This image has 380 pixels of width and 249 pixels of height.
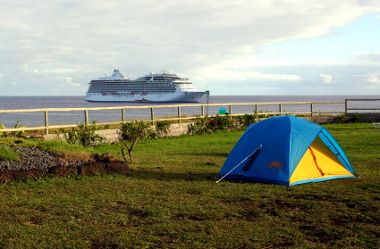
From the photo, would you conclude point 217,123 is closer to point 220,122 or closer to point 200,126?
point 220,122

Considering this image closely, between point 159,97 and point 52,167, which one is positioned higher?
point 159,97

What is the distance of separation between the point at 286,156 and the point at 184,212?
281cm

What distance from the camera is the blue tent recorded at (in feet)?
30.1

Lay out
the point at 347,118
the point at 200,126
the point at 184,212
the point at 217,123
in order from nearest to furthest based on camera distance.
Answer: the point at 184,212 → the point at 200,126 → the point at 217,123 → the point at 347,118

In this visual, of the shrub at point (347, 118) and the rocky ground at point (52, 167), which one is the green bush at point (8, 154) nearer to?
the rocky ground at point (52, 167)

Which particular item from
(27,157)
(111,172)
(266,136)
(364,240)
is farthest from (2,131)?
(364,240)

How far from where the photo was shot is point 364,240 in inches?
225

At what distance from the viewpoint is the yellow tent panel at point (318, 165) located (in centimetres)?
923

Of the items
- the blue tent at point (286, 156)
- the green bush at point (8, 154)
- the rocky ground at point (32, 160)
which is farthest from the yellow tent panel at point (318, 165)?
the green bush at point (8, 154)

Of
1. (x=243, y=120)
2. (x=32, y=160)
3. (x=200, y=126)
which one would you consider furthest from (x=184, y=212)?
(x=243, y=120)

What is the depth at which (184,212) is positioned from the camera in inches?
275

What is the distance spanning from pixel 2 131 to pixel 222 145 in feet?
20.6

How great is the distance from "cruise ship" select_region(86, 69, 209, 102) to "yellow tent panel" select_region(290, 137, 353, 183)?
76.3 m

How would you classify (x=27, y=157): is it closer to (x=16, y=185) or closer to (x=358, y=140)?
(x=16, y=185)
